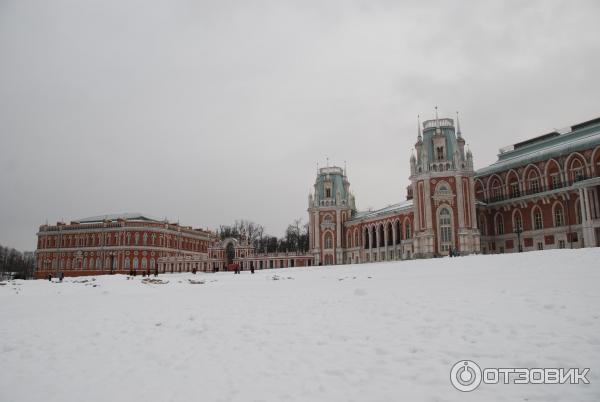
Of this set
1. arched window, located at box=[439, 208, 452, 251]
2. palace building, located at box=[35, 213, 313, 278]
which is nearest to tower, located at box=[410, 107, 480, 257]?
arched window, located at box=[439, 208, 452, 251]

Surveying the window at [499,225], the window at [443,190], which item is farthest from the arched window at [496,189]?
the window at [443,190]

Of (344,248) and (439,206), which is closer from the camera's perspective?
(439,206)

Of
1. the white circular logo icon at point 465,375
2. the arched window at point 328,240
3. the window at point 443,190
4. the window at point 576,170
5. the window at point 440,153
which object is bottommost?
the white circular logo icon at point 465,375

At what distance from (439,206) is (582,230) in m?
14.0

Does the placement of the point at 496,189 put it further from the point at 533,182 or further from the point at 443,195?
the point at 443,195

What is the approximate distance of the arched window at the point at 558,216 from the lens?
149 ft

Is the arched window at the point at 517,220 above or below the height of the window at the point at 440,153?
below

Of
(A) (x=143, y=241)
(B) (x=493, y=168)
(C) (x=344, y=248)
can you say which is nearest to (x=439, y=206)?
(B) (x=493, y=168)

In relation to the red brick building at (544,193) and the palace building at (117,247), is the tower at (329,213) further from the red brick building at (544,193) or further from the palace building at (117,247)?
the red brick building at (544,193)

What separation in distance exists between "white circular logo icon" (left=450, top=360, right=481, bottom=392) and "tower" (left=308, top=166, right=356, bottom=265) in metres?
59.3

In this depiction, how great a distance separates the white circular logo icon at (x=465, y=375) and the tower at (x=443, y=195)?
4202cm

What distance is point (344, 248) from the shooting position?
6856 centimetres

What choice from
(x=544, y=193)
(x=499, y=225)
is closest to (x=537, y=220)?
(x=544, y=193)

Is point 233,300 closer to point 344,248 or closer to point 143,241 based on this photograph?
point 344,248
